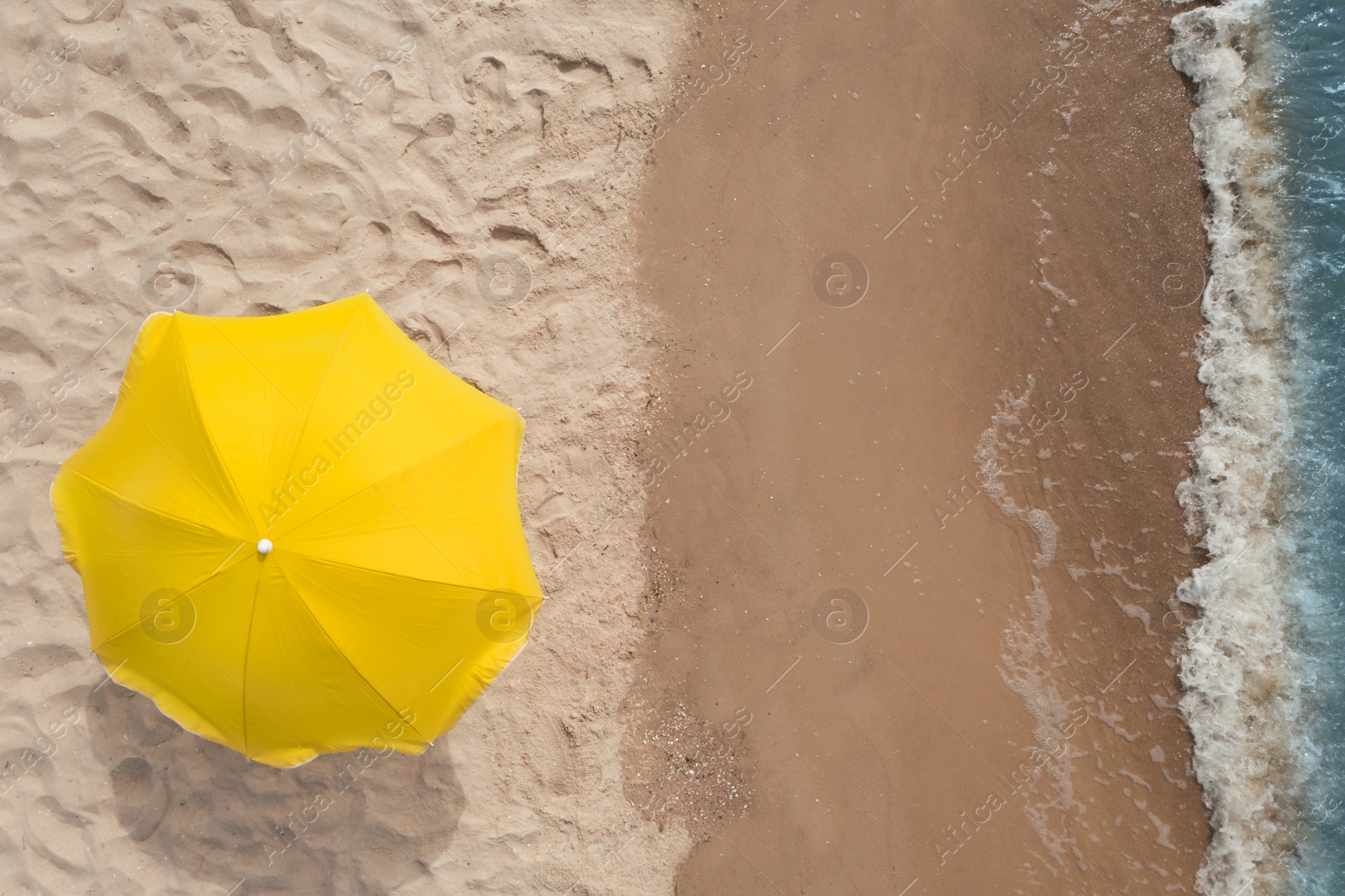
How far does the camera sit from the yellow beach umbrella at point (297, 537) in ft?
15.1

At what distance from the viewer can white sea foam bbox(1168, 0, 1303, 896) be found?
22.4 feet

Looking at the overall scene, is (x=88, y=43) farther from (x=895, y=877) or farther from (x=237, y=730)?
(x=895, y=877)

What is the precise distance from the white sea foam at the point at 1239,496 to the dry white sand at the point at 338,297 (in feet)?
15.8

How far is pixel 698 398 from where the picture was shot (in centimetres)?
681

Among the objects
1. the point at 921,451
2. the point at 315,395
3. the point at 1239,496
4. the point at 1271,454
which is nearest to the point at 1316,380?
the point at 1271,454

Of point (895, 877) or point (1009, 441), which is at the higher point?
point (1009, 441)

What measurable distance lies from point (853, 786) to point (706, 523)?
2.48 m

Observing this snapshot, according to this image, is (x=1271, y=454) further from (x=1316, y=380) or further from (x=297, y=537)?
(x=297, y=537)

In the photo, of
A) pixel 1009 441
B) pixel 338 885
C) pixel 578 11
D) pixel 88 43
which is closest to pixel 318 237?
pixel 88 43

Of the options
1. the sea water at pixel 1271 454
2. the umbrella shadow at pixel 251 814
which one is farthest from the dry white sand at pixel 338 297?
the sea water at pixel 1271 454

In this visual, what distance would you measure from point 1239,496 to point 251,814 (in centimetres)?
867

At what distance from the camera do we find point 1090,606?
6867 mm

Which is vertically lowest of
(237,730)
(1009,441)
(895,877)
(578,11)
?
(237,730)

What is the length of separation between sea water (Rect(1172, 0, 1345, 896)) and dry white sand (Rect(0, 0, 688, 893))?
16.3 ft
